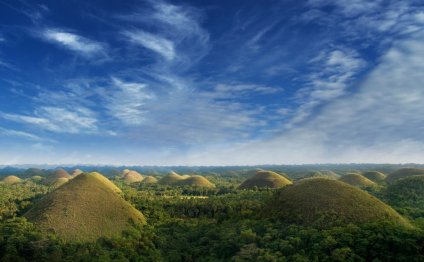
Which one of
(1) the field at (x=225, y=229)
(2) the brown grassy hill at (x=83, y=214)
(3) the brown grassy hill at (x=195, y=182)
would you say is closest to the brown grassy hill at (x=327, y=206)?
(1) the field at (x=225, y=229)

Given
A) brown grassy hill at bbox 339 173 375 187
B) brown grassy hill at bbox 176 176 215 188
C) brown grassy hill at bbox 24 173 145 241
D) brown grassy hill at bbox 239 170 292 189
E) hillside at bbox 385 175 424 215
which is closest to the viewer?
brown grassy hill at bbox 24 173 145 241

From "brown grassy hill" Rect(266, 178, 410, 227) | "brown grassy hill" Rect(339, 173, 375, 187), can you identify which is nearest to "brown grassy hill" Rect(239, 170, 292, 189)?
"brown grassy hill" Rect(339, 173, 375, 187)

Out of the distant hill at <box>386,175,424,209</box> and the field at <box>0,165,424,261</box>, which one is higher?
the distant hill at <box>386,175,424,209</box>

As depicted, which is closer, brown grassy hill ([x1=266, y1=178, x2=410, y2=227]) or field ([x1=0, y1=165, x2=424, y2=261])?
field ([x1=0, y1=165, x2=424, y2=261])

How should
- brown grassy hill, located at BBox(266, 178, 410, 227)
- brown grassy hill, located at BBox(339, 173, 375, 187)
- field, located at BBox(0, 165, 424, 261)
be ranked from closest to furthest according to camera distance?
1. field, located at BBox(0, 165, 424, 261)
2. brown grassy hill, located at BBox(266, 178, 410, 227)
3. brown grassy hill, located at BBox(339, 173, 375, 187)

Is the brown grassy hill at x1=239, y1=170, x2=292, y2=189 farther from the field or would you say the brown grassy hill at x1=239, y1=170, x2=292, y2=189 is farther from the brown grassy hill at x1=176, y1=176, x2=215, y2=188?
the field

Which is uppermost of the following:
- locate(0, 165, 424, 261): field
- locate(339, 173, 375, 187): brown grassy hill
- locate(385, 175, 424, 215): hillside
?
locate(339, 173, 375, 187): brown grassy hill

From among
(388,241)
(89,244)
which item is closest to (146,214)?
(89,244)

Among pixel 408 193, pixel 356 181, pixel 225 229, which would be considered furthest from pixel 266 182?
pixel 225 229
